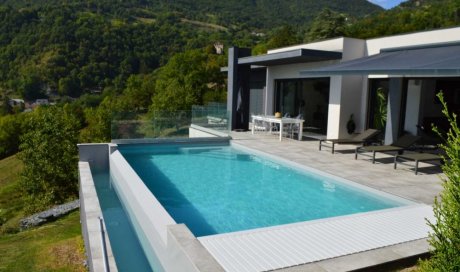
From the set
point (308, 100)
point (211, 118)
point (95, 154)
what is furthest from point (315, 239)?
point (308, 100)

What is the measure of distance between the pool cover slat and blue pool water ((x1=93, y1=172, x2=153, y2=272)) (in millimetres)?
1785

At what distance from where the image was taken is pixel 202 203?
28.2 ft

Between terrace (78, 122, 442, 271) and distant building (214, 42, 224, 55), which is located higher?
distant building (214, 42, 224, 55)

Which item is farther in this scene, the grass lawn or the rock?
the rock

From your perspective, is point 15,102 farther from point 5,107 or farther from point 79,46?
point 79,46

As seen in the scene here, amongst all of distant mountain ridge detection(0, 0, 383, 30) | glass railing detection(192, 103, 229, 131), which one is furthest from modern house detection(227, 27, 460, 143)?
distant mountain ridge detection(0, 0, 383, 30)

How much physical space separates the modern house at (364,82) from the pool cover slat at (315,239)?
14.5 ft

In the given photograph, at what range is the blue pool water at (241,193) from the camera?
25.1 feet

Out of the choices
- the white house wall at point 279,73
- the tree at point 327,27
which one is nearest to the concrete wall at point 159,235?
the white house wall at point 279,73

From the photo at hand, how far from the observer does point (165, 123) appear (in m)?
16.5

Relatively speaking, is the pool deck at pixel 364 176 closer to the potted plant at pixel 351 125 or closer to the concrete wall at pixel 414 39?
the potted plant at pixel 351 125

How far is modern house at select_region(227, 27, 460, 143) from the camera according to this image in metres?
11.6

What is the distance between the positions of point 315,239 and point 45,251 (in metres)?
5.29

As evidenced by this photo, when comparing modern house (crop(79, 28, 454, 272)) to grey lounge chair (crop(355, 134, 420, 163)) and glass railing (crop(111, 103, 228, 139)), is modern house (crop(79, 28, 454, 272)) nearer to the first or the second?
glass railing (crop(111, 103, 228, 139))
